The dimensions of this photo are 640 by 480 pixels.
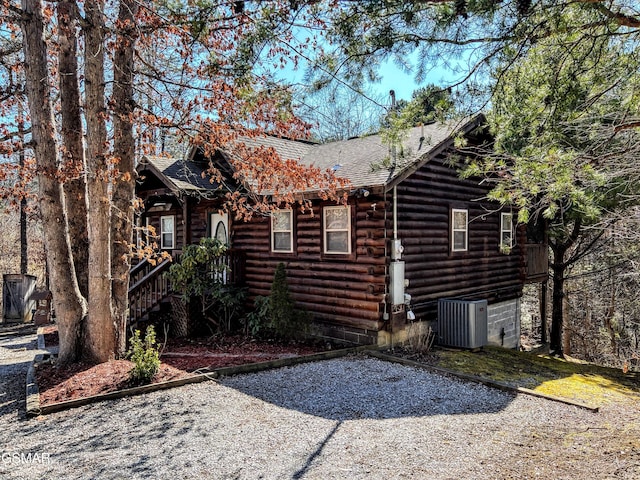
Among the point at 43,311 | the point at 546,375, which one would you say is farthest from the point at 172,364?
the point at 43,311

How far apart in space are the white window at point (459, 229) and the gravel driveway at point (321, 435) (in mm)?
4733

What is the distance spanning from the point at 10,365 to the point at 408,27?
8.93 m

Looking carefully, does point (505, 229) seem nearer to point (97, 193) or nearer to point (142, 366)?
point (142, 366)

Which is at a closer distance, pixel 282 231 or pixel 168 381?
pixel 168 381

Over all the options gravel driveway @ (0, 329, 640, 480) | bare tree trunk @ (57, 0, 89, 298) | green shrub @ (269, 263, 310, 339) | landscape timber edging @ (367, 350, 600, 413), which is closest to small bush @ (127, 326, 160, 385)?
gravel driveway @ (0, 329, 640, 480)

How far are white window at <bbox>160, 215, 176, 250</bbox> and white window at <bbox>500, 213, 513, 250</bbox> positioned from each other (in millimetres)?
9664

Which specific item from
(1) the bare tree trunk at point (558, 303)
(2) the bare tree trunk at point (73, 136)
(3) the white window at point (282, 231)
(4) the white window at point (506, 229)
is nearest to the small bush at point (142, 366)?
(2) the bare tree trunk at point (73, 136)

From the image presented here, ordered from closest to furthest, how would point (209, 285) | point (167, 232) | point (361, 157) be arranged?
point (209, 285), point (361, 157), point (167, 232)

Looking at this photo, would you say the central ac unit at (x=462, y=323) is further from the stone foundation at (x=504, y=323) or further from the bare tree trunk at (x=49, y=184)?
the bare tree trunk at (x=49, y=184)

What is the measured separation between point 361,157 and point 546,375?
6179mm

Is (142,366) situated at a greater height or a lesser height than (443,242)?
lesser

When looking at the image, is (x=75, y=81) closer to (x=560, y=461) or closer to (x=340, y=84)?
(x=340, y=84)

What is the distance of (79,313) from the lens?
753 cm

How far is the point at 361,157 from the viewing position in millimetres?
11445
